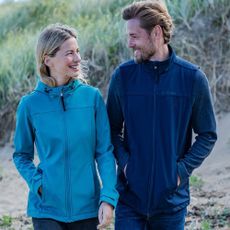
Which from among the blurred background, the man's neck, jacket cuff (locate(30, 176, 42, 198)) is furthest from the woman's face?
the blurred background

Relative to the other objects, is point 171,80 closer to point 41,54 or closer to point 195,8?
point 41,54

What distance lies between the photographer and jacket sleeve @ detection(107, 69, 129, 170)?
3723 mm

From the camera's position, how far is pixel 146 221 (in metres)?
3.71

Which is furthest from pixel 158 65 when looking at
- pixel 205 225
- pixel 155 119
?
pixel 205 225

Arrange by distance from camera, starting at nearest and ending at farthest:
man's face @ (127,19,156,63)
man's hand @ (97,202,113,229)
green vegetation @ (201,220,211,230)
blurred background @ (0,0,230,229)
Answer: man's hand @ (97,202,113,229), man's face @ (127,19,156,63), green vegetation @ (201,220,211,230), blurred background @ (0,0,230,229)

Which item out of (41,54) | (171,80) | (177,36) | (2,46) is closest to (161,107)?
(171,80)

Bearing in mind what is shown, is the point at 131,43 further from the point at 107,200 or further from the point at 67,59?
the point at 107,200

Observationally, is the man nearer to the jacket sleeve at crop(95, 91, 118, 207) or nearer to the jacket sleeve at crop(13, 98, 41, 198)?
the jacket sleeve at crop(95, 91, 118, 207)

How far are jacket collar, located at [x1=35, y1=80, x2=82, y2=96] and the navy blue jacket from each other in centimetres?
21

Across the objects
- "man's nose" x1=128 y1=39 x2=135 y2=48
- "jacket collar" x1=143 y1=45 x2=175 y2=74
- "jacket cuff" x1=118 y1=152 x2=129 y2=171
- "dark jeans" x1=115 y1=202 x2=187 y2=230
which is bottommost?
"dark jeans" x1=115 y1=202 x2=187 y2=230

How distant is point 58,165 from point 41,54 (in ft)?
2.00

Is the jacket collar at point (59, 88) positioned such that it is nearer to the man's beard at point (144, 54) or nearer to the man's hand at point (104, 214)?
the man's beard at point (144, 54)

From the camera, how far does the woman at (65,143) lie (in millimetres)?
3592

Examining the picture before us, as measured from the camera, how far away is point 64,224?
11.9ft
